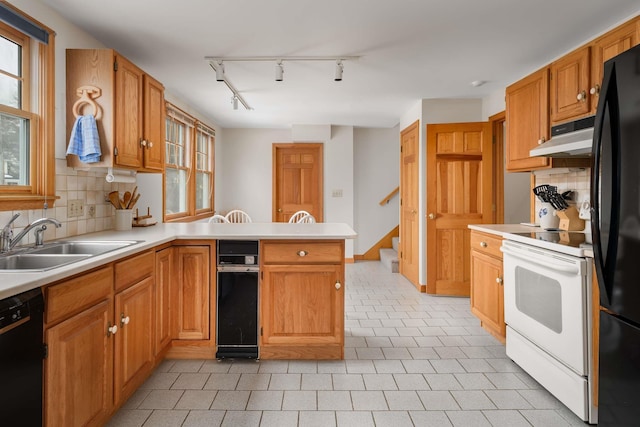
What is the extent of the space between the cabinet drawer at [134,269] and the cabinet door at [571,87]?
2838 mm

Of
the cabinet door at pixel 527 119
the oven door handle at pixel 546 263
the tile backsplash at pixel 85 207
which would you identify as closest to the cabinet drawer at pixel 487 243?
the oven door handle at pixel 546 263

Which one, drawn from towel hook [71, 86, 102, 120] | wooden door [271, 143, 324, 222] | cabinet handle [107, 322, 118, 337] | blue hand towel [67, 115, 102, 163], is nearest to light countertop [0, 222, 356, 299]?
cabinet handle [107, 322, 118, 337]

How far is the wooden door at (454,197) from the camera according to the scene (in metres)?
4.30

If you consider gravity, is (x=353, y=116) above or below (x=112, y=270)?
above

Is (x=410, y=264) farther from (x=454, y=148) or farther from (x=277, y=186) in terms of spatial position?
(x=277, y=186)

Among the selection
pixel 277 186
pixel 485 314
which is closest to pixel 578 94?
pixel 485 314

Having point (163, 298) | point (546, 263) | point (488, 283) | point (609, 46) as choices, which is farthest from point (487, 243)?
point (163, 298)

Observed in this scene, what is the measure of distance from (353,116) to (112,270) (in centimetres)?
435

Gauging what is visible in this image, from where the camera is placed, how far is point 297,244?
2.56 meters

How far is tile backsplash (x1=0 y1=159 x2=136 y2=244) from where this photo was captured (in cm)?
212

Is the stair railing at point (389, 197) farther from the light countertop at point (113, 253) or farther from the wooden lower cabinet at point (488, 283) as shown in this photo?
the light countertop at point (113, 253)

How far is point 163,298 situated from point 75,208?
2.82 feet

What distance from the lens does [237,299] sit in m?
2.59

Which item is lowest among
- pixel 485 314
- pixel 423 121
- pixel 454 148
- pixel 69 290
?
pixel 485 314
